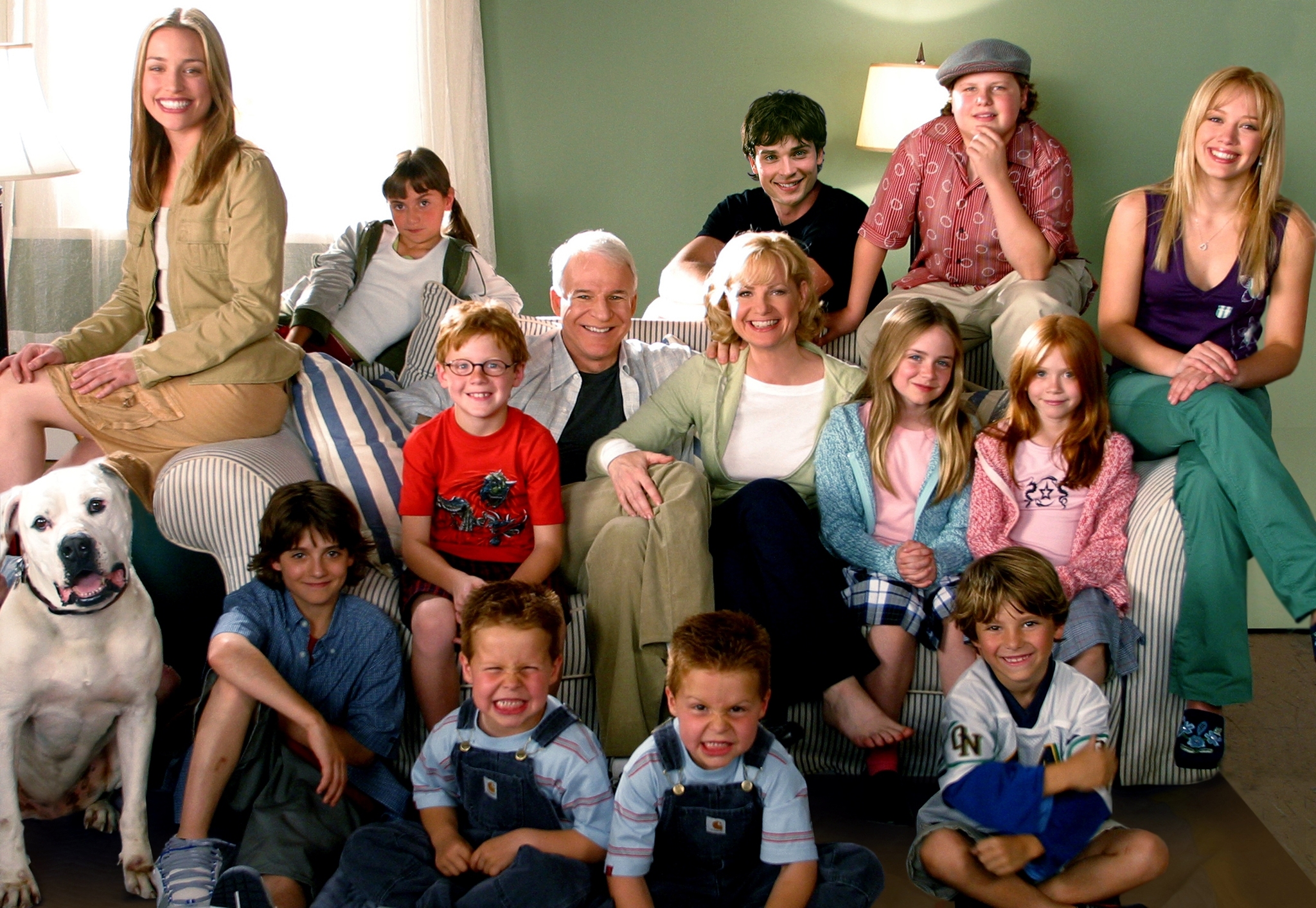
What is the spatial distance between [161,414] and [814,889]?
4.76ft

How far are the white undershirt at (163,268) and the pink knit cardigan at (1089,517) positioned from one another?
61.6 inches

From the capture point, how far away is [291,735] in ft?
6.06

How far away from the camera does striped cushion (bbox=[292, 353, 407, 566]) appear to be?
216 cm

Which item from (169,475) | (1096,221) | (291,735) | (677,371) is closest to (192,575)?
(169,475)

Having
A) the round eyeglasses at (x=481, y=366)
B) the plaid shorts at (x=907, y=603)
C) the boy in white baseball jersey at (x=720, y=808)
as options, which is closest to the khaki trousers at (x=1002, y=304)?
the plaid shorts at (x=907, y=603)

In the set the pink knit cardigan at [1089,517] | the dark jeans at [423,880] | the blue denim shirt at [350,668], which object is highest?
the pink knit cardigan at [1089,517]

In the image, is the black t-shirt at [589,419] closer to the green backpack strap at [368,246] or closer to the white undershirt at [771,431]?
the white undershirt at [771,431]

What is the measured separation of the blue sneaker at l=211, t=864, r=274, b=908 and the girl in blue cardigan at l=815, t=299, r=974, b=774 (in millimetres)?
1013

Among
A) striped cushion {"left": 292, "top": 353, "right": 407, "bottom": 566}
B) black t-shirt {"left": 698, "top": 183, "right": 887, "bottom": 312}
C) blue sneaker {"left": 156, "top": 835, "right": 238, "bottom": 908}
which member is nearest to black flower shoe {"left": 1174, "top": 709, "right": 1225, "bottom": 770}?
black t-shirt {"left": 698, "top": 183, "right": 887, "bottom": 312}

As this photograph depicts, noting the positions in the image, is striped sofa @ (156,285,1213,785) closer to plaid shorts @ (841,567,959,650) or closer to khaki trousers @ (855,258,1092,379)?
plaid shorts @ (841,567,959,650)

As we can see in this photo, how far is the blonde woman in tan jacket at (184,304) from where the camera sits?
2170 millimetres

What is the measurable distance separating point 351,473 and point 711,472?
2.23ft

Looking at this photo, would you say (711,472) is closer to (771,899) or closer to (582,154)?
(771,899)

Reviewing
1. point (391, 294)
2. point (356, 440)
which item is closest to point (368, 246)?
point (391, 294)
